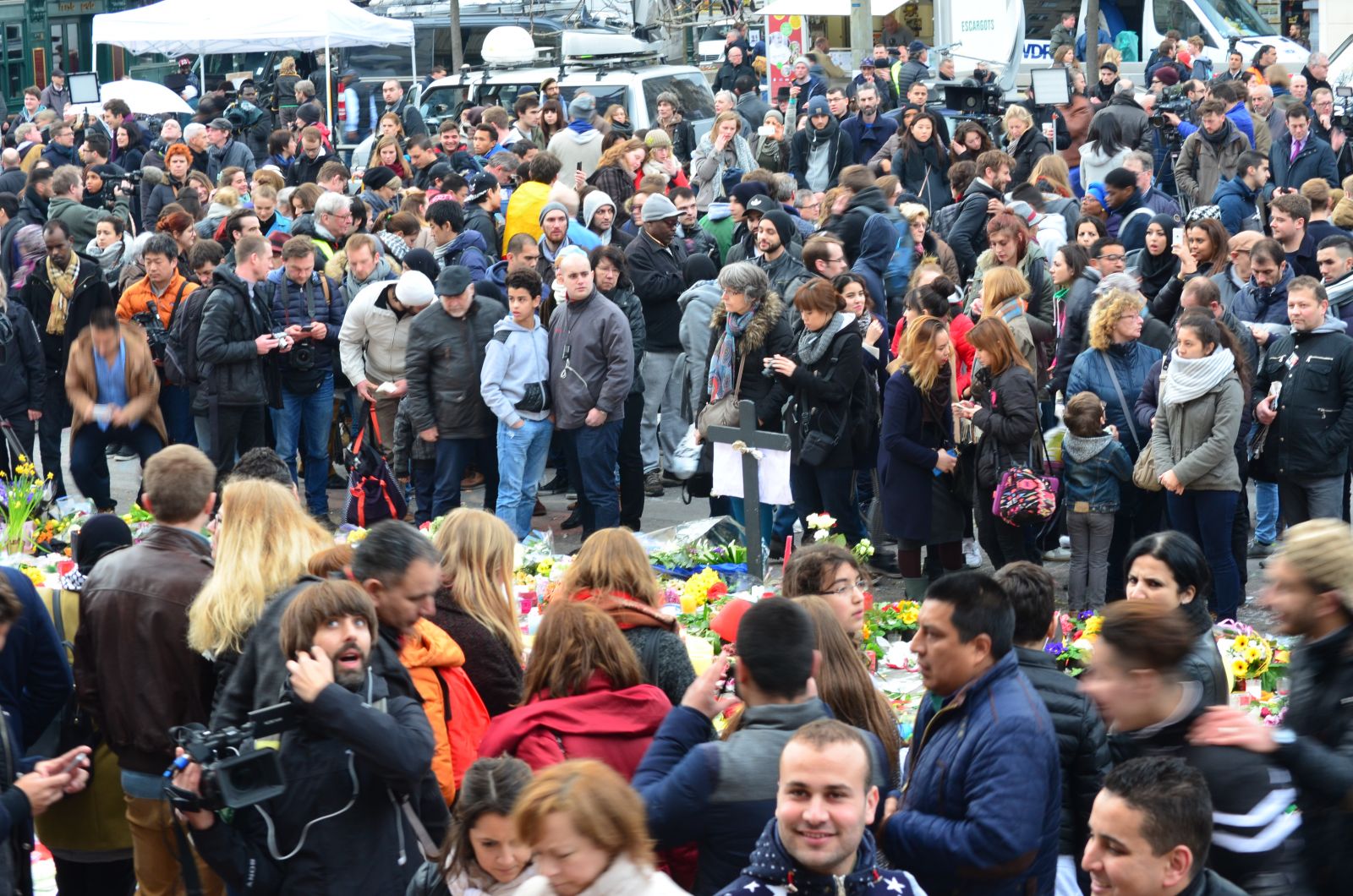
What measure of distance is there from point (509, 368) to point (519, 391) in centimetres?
Answer: 15

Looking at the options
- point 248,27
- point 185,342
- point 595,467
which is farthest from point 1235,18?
point 185,342

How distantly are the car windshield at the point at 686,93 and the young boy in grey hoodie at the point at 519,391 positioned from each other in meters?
9.69

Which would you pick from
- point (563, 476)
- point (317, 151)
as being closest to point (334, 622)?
point (563, 476)

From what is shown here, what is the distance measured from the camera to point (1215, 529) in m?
8.20

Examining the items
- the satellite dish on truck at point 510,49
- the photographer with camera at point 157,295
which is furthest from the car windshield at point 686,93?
the photographer with camera at point 157,295

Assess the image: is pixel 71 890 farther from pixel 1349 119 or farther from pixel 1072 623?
pixel 1349 119

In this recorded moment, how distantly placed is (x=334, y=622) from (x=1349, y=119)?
1494cm

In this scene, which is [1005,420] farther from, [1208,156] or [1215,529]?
[1208,156]

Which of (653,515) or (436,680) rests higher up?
(436,680)

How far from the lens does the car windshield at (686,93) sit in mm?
19344

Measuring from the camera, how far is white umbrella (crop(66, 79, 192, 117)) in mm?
24422

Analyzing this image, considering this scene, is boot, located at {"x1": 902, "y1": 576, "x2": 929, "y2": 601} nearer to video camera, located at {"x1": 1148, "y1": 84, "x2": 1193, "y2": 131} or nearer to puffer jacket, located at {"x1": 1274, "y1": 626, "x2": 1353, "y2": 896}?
puffer jacket, located at {"x1": 1274, "y1": 626, "x2": 1353, "y2": 896}

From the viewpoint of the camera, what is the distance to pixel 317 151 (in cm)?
1684

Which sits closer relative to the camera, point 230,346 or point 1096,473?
point 1096,473
